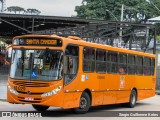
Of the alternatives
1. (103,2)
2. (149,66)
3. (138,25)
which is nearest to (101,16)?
(103,2)

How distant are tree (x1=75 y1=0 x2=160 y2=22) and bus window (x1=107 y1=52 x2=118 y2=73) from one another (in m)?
56.2

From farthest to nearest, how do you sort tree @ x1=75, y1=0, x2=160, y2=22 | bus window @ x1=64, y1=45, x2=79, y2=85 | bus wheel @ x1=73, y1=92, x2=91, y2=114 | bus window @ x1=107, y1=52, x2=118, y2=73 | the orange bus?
tree @ x1=75, y1=0, x2=160, y2=22
bus window @ x1=107, y1=52, x2=118, y2=73
bus wheel @ x1=73, y1=92, x2=91, y2=114
bus window @ x1=64, y1=45, x2=79, y2=85
the orange bus

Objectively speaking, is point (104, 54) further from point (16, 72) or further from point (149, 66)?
point (149, 66)

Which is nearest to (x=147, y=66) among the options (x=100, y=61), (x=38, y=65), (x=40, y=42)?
(x=100, y=61)

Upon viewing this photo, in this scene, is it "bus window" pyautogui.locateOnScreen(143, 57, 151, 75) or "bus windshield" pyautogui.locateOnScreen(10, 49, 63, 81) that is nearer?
"bus windshield" pyautogui.locateOnScreen(10, 49, 63, 81)

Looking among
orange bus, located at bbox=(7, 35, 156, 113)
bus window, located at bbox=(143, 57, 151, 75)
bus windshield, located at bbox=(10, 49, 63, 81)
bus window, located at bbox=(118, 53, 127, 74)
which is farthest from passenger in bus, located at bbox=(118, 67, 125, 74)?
bus windshield, located at bbox=(10, 49, 63, 81)

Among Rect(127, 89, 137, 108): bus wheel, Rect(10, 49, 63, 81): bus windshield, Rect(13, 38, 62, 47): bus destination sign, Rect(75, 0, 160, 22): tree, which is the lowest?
Rect(127, 89, 137, 108): bus wheel

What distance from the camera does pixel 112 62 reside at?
19.5 meters

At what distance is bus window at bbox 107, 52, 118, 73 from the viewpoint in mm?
19156

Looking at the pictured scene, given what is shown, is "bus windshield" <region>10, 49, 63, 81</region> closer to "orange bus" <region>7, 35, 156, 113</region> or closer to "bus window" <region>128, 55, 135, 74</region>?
"orange bus" <region>7, 35, 156, 113</region>

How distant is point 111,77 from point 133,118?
3.60 metres

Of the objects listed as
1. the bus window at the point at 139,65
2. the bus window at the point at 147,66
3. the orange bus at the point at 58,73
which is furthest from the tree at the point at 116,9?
the orange bus at the point at 58,73

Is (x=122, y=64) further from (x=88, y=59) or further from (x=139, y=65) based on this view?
(x=88, y=59)

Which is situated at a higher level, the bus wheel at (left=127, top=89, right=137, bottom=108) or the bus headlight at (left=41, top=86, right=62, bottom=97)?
→ the bus headlight at (left=41, top=86, right=62, bottom=97)
